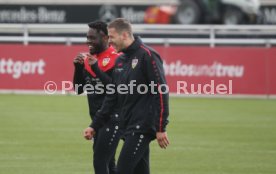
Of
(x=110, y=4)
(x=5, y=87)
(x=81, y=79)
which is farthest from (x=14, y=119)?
(x=110, y=4)

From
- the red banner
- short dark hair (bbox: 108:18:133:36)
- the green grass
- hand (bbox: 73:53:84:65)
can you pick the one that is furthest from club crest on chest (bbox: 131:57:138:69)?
the red banner

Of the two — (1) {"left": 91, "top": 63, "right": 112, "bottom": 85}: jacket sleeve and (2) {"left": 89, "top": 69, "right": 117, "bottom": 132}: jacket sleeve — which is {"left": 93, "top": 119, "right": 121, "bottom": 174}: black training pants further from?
(1) {"left": 91, "top": 63, "right": 112, "bottom": 85}: jacket sleeve

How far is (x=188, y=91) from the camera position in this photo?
28.6m

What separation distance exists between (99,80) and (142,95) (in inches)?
49.2

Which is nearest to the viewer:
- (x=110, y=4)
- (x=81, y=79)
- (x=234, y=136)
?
(x=81, y=79)

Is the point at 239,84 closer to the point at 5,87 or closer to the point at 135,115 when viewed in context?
the point at 5,87

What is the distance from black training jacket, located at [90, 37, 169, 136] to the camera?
9.27 m

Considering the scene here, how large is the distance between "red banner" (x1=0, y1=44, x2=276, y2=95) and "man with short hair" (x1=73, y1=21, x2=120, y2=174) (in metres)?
16.6

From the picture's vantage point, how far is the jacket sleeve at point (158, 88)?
9.23m

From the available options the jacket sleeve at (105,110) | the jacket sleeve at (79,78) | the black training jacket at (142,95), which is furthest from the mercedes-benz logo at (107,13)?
the black training jacket at (142,95)

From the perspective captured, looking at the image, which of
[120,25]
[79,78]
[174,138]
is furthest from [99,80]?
[174,138]

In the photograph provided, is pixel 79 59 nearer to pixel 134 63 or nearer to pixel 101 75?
pixel 101 75

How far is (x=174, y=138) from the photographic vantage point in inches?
679

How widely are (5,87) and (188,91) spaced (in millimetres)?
6080
